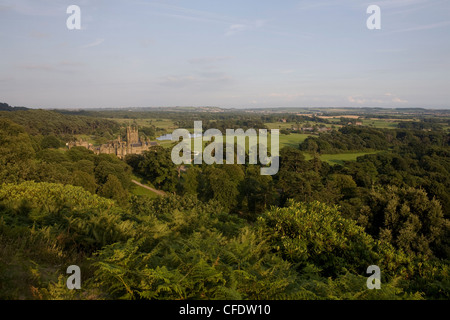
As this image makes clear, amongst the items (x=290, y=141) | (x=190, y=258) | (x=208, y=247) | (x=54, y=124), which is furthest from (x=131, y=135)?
(x=190, y=258)

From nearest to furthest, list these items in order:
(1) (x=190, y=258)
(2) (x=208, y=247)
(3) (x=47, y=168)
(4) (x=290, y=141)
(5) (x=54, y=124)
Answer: (1) (x=190, y=258) < (2) (x=208, y=247) < (3) (x=47, y=168) < (4) (x=290, y=141) < (5) (x=54, y=124)

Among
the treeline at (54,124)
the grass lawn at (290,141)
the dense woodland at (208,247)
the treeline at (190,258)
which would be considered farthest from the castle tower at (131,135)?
the treeline at (190,258)

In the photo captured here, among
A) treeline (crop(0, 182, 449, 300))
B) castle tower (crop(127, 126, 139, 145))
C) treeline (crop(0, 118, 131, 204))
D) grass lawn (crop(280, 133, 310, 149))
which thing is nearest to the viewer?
treeline (crop(0, 182, 449, 300))

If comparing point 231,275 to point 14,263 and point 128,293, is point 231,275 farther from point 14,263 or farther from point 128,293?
point 14,263

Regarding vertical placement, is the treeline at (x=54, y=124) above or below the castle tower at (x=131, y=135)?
above

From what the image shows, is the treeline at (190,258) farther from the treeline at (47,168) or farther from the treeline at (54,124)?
the treeline at (54,124)

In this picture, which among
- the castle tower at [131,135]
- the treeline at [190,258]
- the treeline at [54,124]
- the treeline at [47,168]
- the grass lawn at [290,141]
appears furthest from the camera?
the treeline at [54,124]

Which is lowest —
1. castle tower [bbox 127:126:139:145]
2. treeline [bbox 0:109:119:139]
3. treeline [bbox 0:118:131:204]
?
treeline [bbox 0:118:131:204]

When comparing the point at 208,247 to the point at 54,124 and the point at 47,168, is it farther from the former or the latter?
the point at 54,124

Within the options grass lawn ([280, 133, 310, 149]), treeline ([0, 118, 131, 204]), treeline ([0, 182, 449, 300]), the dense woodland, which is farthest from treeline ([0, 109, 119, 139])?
treeline ([0, 182, 449, 300])

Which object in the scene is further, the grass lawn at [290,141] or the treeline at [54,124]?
the treeline at [54,124]

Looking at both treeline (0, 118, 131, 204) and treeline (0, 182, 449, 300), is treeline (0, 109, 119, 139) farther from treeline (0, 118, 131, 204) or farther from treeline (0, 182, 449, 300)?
treeline (0, 182, 449, 300)
